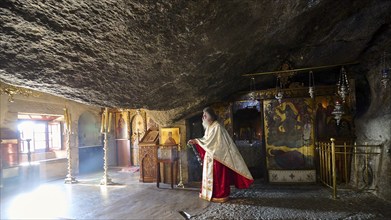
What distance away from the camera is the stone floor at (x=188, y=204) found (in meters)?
3.84

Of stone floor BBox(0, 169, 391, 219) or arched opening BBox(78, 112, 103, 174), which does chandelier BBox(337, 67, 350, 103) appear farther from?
arched opening BBox(78, 112, 103, 174)

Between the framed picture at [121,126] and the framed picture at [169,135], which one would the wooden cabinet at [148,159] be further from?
the framed picture at [121,126]

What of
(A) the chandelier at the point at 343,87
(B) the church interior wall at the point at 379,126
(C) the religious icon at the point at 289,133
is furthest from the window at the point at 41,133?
(B) the church interior wall at the point at 379,126

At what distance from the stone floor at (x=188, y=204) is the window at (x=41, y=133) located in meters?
2.71

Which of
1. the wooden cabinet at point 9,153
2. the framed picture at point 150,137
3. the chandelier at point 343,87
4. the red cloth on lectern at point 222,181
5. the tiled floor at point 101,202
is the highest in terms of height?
the chandelier at point 343,87

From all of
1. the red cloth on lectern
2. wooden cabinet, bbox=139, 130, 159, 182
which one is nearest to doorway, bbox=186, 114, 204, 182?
wooden cabinet, bbox=139, 130, 159, 182

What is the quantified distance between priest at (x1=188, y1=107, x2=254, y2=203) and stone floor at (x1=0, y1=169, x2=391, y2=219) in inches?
9.1

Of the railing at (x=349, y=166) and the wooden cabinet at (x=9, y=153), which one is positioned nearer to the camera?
the railing at (x=349, y=166)

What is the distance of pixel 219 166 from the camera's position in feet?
15.7

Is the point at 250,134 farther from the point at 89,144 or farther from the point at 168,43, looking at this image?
the point at 89,144

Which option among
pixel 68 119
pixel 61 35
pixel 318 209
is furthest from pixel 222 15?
pixel 68 119

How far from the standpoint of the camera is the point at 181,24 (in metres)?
2.73

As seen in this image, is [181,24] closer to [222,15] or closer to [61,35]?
[222,15]

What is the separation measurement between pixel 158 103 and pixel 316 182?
3.96m
